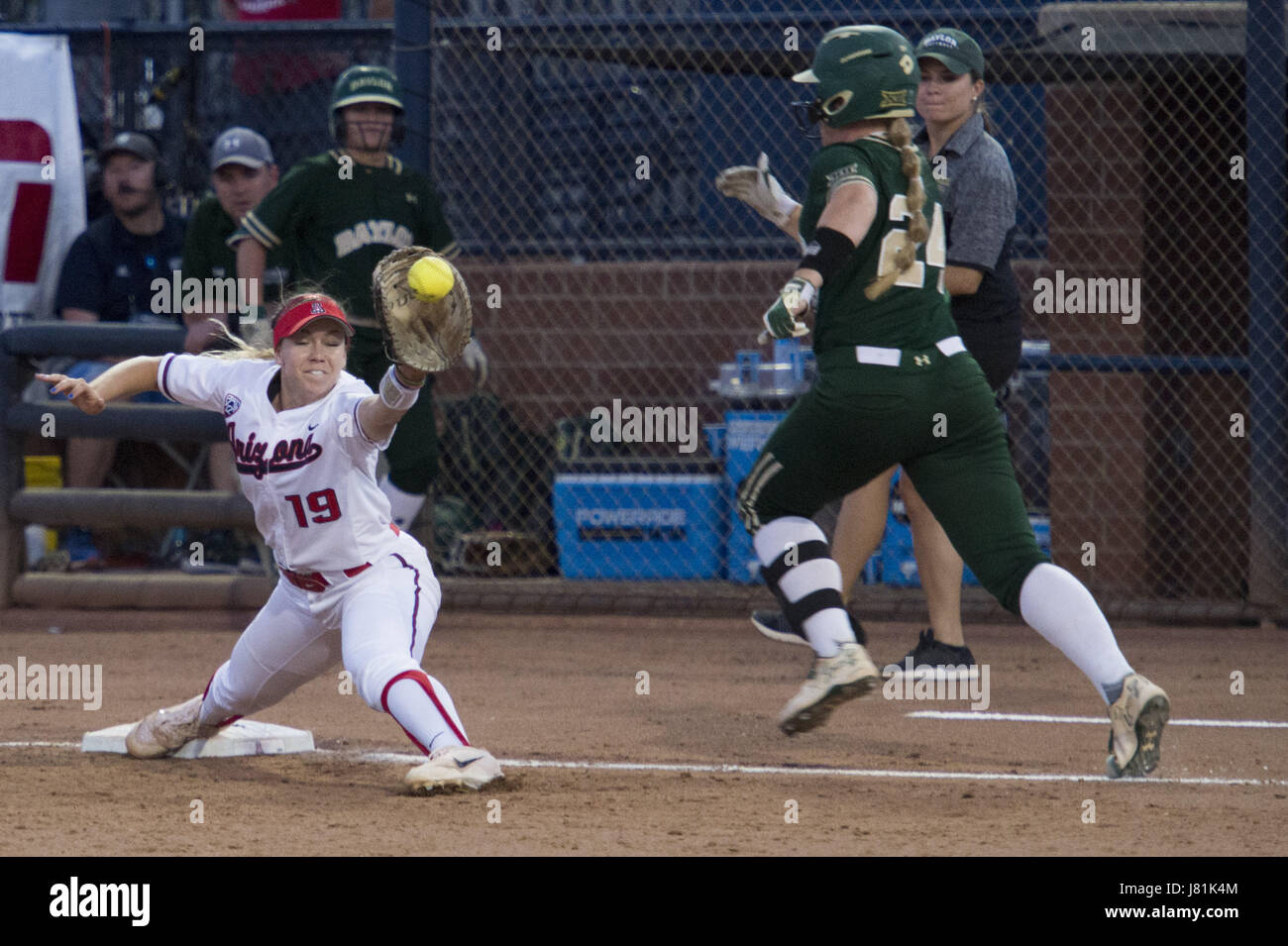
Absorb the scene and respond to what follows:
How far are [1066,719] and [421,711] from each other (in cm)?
230

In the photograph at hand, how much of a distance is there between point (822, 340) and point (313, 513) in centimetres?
135

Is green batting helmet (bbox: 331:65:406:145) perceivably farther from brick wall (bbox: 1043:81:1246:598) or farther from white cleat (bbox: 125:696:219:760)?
Result: brick wall (bbox: 1043:81:1246:598)

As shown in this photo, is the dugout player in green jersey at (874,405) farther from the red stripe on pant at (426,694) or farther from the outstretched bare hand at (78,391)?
the outstretched bare hand at (78,391)

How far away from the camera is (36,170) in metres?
8.18

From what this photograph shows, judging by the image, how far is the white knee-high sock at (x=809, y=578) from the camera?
165 inches

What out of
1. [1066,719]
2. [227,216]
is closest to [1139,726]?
[1066,719]

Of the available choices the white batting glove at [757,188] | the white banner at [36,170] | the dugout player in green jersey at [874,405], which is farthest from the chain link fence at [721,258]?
the dugout player in green jersey at [874,405]

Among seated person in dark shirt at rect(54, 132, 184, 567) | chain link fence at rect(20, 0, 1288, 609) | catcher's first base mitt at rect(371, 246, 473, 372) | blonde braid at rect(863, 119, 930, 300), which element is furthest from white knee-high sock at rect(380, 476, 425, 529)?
catcher's first base mitt at rect(371, 246, 473, 372)

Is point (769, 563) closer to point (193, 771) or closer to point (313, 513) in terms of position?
point (313, 513)

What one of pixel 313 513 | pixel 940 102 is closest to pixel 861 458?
pixel 313 513

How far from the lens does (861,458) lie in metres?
4.25

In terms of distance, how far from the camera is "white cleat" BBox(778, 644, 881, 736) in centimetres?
406

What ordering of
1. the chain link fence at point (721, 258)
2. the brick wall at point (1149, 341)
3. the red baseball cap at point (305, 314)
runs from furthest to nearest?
1. the brick wall at point (1149, 341)
2. the chain link fence at point (721, 258)
3. the red baseball cap at point (305, 314)

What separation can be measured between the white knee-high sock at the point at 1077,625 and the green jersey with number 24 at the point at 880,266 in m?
0.68
